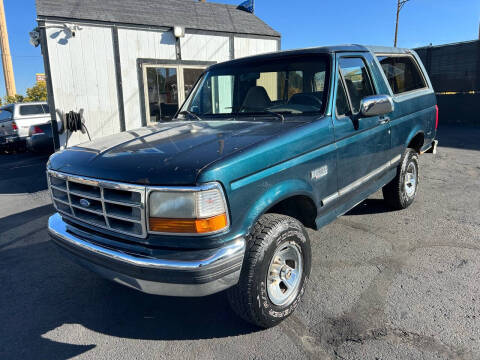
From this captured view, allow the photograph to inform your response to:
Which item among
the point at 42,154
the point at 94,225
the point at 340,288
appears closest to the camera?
the point at 94,225

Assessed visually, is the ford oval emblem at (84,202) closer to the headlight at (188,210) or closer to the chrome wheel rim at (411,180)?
the headlight at (188,210)

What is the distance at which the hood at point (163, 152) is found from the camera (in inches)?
83.9

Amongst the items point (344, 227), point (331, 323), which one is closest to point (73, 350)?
point (331, 323)

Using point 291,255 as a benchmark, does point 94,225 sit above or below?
above

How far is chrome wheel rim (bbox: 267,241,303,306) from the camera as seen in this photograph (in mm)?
2592

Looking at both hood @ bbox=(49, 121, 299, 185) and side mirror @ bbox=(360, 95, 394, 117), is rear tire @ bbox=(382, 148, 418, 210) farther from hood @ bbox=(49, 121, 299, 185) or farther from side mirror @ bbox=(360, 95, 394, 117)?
hood @ bbox=(49, 121, 299, 185)

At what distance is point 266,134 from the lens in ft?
8.61

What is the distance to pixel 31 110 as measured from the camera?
1300cm

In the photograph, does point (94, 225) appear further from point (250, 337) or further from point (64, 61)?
point (64, 61)

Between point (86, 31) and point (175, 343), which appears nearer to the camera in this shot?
point (175, 343)

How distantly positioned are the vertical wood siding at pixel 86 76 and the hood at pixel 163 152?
579cm

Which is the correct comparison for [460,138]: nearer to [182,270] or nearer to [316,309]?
[316,309]

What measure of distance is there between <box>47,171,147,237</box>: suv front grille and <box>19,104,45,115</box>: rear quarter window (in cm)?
1211

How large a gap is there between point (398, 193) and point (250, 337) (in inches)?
120
